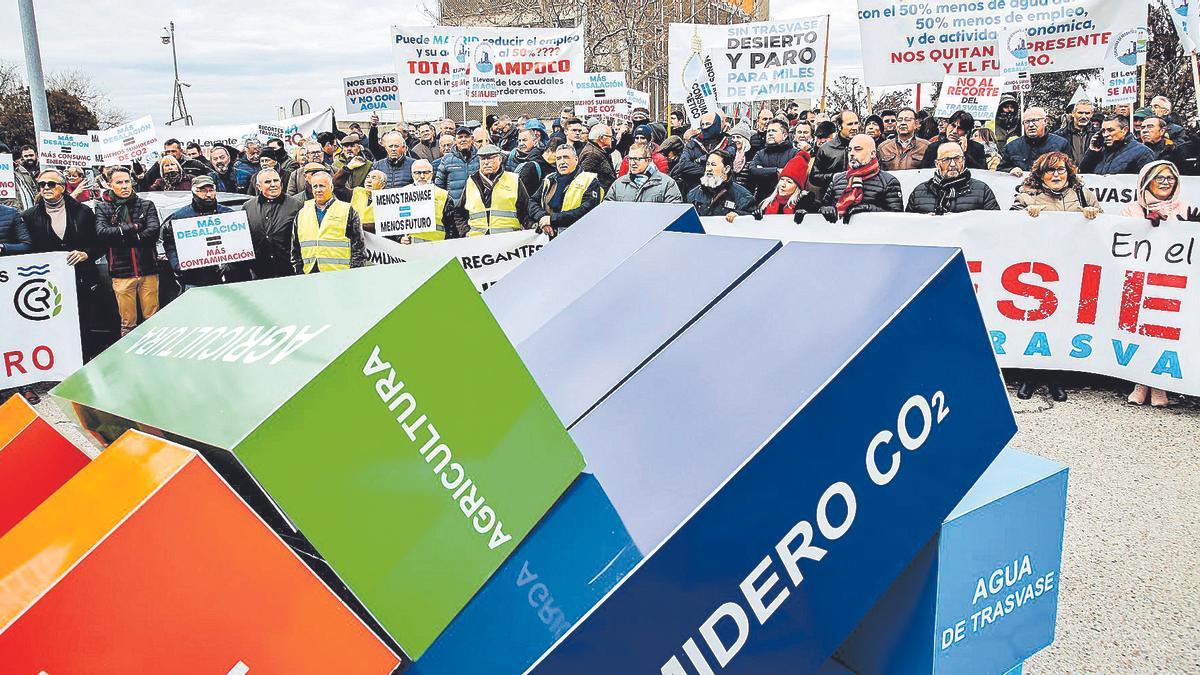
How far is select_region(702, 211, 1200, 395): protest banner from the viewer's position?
5965 millimetres

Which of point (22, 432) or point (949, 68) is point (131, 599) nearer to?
point (22, 432)

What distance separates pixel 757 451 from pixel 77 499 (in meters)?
1.17

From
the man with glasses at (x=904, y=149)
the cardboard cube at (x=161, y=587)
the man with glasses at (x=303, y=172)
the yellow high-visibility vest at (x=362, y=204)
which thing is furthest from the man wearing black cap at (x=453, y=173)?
the cardboard cube at (x=161, y=587)

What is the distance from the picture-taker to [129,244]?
27.1 ft

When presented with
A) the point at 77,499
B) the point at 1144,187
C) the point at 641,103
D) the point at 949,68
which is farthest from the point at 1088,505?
the point at 641,103

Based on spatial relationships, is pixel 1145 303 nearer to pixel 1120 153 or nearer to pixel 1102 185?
pixel 1102 185

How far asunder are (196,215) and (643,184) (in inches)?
164

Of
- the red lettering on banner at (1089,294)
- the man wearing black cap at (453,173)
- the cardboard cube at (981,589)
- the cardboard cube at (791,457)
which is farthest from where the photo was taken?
the man wearing black cap at (453,173)

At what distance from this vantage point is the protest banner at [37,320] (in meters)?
7.43

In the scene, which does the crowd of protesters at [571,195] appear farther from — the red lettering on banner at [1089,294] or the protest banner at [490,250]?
the red lettering on banner at [1089,294]

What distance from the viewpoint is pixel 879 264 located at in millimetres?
1986

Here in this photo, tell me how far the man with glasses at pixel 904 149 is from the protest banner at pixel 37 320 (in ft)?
28.0

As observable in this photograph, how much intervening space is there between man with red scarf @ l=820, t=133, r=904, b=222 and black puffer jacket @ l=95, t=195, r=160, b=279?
6.28 m

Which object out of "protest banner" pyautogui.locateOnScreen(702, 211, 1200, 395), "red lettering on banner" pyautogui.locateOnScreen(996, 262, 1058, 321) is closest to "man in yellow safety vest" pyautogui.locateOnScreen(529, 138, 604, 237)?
"protest banner" pyautogui.locateOnScreen(702, 211, 1200, 395)
